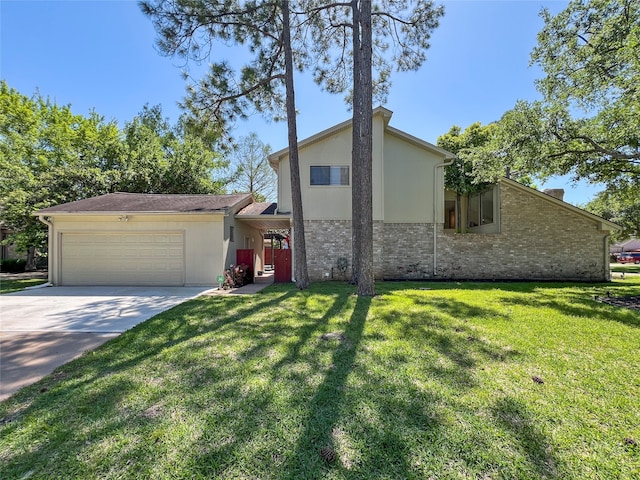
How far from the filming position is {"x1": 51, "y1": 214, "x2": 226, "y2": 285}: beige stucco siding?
10688 mm

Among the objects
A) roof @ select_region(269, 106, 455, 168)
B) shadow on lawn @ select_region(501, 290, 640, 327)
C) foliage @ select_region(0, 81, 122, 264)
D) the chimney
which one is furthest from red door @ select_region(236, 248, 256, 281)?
the chimney

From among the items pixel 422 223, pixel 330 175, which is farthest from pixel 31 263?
pixel 422 223

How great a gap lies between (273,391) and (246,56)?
442 inches

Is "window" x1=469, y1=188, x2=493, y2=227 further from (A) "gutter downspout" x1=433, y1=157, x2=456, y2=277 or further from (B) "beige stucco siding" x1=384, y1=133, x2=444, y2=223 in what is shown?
(B) "beige stucco siding" x1=384, y1=133, x2=444, y2=223

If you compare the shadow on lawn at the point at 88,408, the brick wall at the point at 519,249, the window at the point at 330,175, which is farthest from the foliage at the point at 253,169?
the shadow on lawn at the point at 88,408

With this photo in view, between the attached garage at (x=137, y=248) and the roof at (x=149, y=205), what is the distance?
8 centimetres

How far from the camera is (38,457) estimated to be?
2.12 metres

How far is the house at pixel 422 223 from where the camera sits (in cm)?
1189

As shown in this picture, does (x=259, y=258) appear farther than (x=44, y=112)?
No

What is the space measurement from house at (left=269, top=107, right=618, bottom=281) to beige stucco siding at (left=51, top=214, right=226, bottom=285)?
3.06 metres

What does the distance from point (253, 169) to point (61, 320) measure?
70.6 ft

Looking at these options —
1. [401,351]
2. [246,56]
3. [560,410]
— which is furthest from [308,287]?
[246,56]

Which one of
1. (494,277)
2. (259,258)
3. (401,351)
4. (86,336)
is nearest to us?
(401,351)

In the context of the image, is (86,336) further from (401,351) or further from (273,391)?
(401,351)
